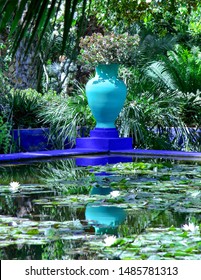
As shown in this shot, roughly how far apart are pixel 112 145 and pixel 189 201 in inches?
218

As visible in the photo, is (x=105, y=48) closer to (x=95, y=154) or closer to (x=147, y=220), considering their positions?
(x=95, y=154)

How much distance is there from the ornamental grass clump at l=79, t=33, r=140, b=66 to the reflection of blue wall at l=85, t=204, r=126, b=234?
7.13 meters

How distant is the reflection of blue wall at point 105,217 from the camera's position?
199 inches

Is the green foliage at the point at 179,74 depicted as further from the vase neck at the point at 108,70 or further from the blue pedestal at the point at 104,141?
the blue pedestal at the point at 104,141

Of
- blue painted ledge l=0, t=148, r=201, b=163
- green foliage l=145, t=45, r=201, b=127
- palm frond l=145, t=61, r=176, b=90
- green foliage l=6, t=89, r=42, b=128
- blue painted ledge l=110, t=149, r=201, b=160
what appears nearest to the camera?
blue painted ledge l=0, t=148, r=201, b=163

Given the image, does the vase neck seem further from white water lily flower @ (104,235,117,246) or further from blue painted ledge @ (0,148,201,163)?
white water lily flower @ (104,235,117,246)

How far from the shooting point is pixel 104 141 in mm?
11805

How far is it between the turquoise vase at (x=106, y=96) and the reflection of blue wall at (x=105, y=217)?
19.5 feet

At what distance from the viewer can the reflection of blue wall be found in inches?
199

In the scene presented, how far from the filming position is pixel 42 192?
7086 mm

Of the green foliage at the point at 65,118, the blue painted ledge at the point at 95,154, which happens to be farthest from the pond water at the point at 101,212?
the green foliage at the point at 65,118

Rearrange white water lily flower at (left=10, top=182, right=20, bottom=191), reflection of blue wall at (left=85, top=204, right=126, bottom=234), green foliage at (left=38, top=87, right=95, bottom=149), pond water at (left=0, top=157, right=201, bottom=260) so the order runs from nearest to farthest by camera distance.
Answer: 1. pond water at (left=0, top=157, right=201, bottom=260)
2. reflection of blue wall at (left=85, top=204, right=126, bottom=234)
3. white water lily flower at (left=10, top=182, right=20, bottom=191)
4. green foliage at (left=38, top=87, right=95, bottom=149)

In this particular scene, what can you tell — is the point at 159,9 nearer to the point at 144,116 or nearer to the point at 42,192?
the point at 144,116

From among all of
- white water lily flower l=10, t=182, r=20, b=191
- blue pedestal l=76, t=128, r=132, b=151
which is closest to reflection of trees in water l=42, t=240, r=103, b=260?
white water lily flower l=10, t=182, r=20, b=191
